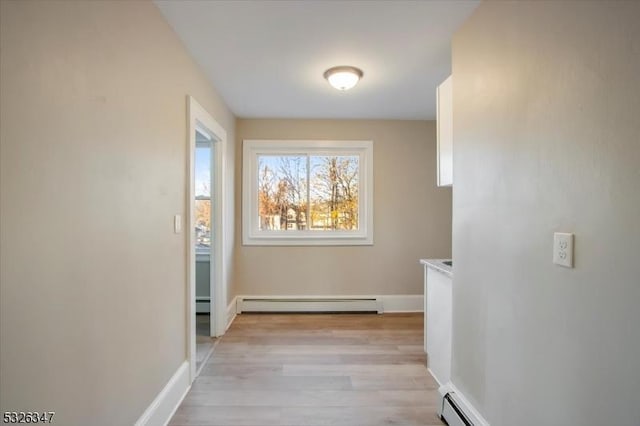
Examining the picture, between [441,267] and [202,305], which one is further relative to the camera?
[202,305]

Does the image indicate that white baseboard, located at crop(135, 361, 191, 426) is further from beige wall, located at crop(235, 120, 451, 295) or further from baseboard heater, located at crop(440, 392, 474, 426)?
beige wall, located at crop(235, 120, 451, 295)

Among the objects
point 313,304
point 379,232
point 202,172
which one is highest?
point 202,172

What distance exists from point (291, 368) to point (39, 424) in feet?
5.81

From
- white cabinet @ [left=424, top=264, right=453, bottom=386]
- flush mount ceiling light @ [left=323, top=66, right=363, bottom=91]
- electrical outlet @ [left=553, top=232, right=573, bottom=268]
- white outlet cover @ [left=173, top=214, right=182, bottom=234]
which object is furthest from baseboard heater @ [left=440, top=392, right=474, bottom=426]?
flush mount ceiling light @ [left=323, top=66, right=363, bottom=91]

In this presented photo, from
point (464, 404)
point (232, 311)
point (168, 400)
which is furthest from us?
point (232, 311)

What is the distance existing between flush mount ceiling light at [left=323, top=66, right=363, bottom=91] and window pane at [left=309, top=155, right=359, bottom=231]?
5.03 ft

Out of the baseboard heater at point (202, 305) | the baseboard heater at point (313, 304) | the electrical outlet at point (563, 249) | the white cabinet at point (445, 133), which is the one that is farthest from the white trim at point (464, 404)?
the baseboard heater at point (202, 305)

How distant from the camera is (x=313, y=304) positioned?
398cm

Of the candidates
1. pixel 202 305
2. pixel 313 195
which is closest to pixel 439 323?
pixel 313 195

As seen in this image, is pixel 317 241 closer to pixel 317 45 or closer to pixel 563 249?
pixel 317 45

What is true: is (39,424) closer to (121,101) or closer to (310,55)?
(121,101)

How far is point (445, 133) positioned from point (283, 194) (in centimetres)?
234

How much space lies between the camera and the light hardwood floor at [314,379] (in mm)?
1967

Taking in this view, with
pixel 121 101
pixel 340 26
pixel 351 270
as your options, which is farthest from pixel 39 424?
pixel 351 270
